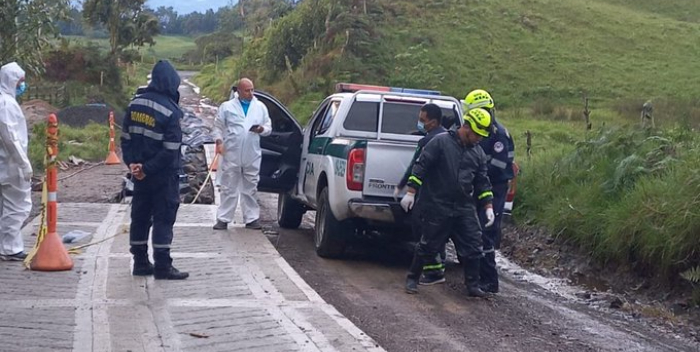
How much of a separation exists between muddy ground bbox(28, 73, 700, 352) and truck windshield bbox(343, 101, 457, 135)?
1.54m

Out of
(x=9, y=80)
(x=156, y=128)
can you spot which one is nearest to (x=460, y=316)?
(x=156, y=128)

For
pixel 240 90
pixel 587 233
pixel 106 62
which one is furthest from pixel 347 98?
pixel 106 62

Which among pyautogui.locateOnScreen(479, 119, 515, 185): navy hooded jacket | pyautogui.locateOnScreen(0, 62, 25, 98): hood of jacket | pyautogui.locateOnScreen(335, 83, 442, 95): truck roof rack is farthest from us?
pyautogui.locateOnScreen(335, 83, 442, 95): truck roof rack

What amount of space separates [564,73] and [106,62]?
21512 mm

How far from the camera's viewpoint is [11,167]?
31.0ft

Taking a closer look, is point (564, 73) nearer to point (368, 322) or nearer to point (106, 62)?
point (106, 62)

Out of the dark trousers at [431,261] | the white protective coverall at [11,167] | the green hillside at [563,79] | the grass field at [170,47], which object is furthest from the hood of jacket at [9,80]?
the grass field at [170,47]

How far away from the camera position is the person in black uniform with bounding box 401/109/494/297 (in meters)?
9.15

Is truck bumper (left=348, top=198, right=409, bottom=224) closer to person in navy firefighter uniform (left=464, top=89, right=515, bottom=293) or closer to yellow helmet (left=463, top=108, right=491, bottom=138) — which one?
person in navy firefighter uniform (left=464, top=89, right=515, bottom=293)

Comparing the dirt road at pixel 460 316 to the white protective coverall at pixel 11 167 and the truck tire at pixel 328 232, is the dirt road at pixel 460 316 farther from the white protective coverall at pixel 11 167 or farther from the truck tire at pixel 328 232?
the white protective coverall at pixel 11 167

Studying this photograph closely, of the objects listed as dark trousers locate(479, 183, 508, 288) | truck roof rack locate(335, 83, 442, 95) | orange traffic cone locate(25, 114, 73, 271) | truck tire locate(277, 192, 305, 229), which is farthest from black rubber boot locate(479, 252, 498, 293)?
truck tire locate(277, 192, 305, 229)

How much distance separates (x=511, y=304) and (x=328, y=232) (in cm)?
254

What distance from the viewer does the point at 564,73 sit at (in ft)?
143

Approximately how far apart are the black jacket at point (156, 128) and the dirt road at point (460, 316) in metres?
1.95
